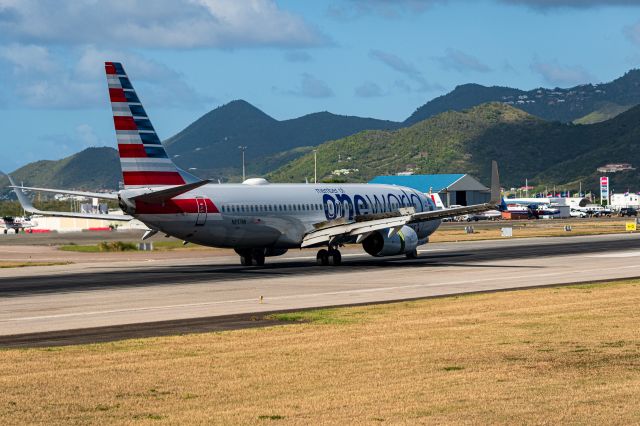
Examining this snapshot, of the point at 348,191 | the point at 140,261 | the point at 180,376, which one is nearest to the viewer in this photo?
the point at 180,376

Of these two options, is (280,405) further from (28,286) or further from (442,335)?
(28,286)

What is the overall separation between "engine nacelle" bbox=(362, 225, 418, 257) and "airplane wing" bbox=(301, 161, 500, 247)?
0.45 meters

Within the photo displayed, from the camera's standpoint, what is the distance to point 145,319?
1228 inches

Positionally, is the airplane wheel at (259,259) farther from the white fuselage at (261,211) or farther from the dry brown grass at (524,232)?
the dry brown grass at (524,232)

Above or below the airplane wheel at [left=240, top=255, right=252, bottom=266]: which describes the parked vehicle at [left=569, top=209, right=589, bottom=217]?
above

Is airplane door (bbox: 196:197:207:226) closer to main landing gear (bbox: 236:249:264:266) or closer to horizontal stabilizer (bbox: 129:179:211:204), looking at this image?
horizontal stabilizer (bbox: 129:179:211:204)

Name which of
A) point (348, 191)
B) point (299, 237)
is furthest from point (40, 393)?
point (348, 191)

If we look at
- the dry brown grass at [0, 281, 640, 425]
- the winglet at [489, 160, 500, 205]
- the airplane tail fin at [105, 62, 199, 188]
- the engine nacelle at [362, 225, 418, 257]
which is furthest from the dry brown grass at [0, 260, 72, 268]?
the dry brown grass at [0, 281, 640, 425]

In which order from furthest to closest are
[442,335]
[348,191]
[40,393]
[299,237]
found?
[348,191], [299,237], [442,335], [40,393]

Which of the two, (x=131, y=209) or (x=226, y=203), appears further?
(x=226, y=203)

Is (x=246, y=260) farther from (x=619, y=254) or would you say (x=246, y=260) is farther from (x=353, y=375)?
(x=353, y=375)

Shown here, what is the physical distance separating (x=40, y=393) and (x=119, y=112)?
103ft

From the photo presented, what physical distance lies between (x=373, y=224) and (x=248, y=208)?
650 centimetres

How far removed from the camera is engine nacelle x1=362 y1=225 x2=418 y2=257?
5600 centimetres
